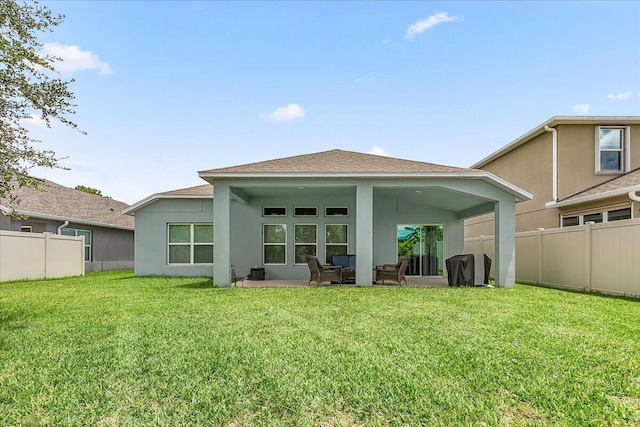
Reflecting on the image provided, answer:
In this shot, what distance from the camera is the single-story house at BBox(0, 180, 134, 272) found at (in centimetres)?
1814

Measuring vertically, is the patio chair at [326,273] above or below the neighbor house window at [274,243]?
below

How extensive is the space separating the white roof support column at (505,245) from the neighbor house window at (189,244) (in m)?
10.9

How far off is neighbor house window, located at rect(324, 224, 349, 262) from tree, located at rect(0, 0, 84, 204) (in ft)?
33.8

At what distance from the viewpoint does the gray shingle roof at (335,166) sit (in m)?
12.0

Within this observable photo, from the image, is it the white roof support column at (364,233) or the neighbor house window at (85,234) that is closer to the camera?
the white roof support column at (364,233)

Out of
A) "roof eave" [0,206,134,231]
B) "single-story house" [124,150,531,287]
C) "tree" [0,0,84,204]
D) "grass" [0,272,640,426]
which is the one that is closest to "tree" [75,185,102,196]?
"roof eave" [0,206,134,231]

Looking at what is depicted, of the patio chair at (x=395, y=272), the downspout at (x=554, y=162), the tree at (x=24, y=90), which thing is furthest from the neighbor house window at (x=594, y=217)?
the tree at (x=24, y=90)

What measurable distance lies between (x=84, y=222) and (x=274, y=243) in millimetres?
10891

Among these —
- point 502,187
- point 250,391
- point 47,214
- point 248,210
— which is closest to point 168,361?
point 250,391

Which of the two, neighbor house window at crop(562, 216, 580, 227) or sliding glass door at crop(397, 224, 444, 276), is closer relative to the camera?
neighbor house window at crop(562, 216, 580, 227)

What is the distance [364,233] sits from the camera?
477 inches

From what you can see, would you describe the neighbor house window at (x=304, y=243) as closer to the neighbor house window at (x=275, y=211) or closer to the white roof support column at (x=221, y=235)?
the neighbor house window at (x=275, y=211)

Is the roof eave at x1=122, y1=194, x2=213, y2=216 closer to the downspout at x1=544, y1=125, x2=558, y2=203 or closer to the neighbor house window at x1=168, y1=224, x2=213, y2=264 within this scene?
the neighbor house window at x1=168, y1=224, x2=213, y2=264

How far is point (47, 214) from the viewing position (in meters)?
18.2
